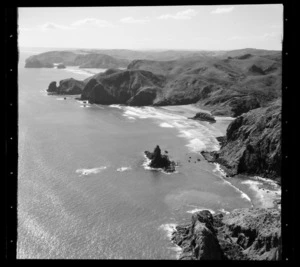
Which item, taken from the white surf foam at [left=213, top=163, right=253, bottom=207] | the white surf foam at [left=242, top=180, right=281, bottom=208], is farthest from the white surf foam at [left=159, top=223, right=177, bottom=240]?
the white surf foam at [left=213, top=163, right=253, bottom=207]

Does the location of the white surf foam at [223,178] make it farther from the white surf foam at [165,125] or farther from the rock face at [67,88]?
the rock face at [67,88]

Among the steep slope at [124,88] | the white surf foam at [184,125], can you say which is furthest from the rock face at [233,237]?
the steep slope at [124,88]

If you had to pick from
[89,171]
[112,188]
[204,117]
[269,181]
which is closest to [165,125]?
Result: [204,117]

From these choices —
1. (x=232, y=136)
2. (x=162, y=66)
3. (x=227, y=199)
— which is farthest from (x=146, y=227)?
(x=162, y=66)
